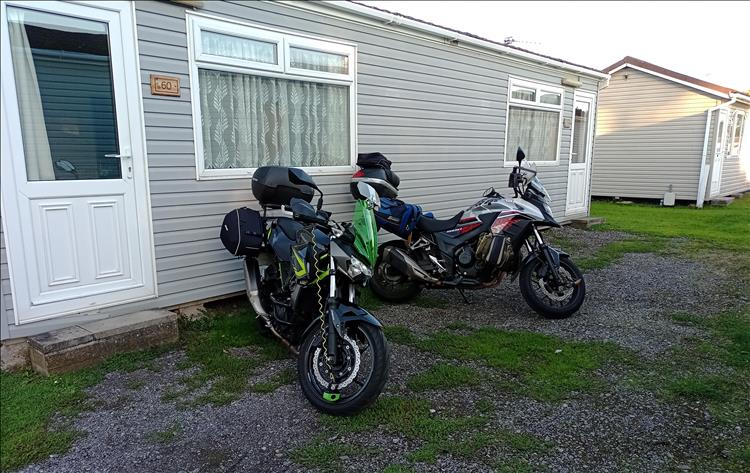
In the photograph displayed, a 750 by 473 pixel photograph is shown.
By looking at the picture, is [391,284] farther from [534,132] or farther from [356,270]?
[534,132]

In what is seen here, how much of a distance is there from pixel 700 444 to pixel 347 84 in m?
3.88

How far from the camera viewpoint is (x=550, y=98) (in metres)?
7.83

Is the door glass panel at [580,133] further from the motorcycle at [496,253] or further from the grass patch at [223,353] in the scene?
the grass patch at [223,353]

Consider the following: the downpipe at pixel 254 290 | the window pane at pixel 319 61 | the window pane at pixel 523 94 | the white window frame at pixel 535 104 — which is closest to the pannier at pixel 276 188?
the downpipe at pixel 254 290

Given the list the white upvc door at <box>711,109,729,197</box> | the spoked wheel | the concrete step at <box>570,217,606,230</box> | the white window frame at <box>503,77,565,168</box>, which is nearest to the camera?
the spoked wheel

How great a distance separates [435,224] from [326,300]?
1824 millimetres

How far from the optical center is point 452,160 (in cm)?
619

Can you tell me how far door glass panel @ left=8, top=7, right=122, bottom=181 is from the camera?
2.98 metres

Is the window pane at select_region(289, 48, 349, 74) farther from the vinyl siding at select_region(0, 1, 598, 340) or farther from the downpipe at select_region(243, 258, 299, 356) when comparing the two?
the downpipe at select_region(243, 258, 299, 356)

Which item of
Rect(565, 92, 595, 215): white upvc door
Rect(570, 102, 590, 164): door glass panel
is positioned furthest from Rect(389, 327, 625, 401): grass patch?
Rect(570, 102, 590, 164): door glass panel

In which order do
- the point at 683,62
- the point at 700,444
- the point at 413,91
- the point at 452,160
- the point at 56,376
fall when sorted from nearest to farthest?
the point at 700,444 → the point at 56,376 → the point at 413,91 → the point at 452,160 → the point at 683,62

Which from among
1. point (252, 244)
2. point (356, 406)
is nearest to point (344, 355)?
point (356, 406)

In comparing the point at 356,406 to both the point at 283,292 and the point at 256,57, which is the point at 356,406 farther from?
the point at 256,57

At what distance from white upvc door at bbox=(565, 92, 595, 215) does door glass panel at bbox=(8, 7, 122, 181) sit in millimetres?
7393
